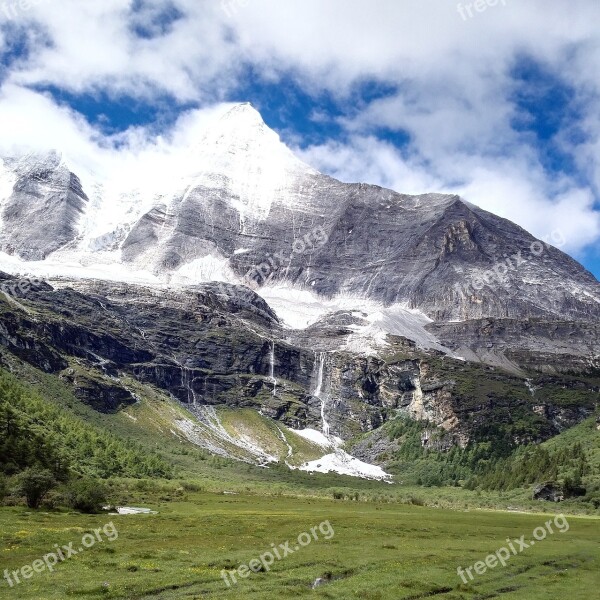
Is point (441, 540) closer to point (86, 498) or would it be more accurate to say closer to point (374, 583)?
point (374, 583)

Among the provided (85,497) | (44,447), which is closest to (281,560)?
(85,497)

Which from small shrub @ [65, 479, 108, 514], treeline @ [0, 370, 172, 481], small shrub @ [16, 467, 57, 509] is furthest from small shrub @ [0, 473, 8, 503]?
treeline @ [0, 370, 172, 481]

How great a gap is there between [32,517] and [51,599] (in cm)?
4135

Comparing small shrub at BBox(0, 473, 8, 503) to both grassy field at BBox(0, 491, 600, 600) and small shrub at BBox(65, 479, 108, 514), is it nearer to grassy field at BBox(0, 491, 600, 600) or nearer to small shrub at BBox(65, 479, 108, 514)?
grassy field at BBox(0, 491, 600, 600)

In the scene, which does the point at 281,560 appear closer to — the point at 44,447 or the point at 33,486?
the point at 33,486

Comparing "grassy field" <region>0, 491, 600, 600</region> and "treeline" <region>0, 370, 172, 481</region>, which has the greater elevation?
"treeline" <region>0, 370, 172, 481</region>

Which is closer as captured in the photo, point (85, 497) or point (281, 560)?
point (281, 560)

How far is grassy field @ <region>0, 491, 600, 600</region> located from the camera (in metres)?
50.9

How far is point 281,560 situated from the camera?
6356 centimetres

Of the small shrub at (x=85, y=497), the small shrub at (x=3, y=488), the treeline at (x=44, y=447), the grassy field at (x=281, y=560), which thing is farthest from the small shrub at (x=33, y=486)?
the treeline at (x=44, y=447)

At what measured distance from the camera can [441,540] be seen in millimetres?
86438

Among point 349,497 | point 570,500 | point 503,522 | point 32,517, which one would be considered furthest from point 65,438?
point 570,500

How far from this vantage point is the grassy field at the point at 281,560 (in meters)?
50.9

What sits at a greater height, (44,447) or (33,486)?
(44,447)
